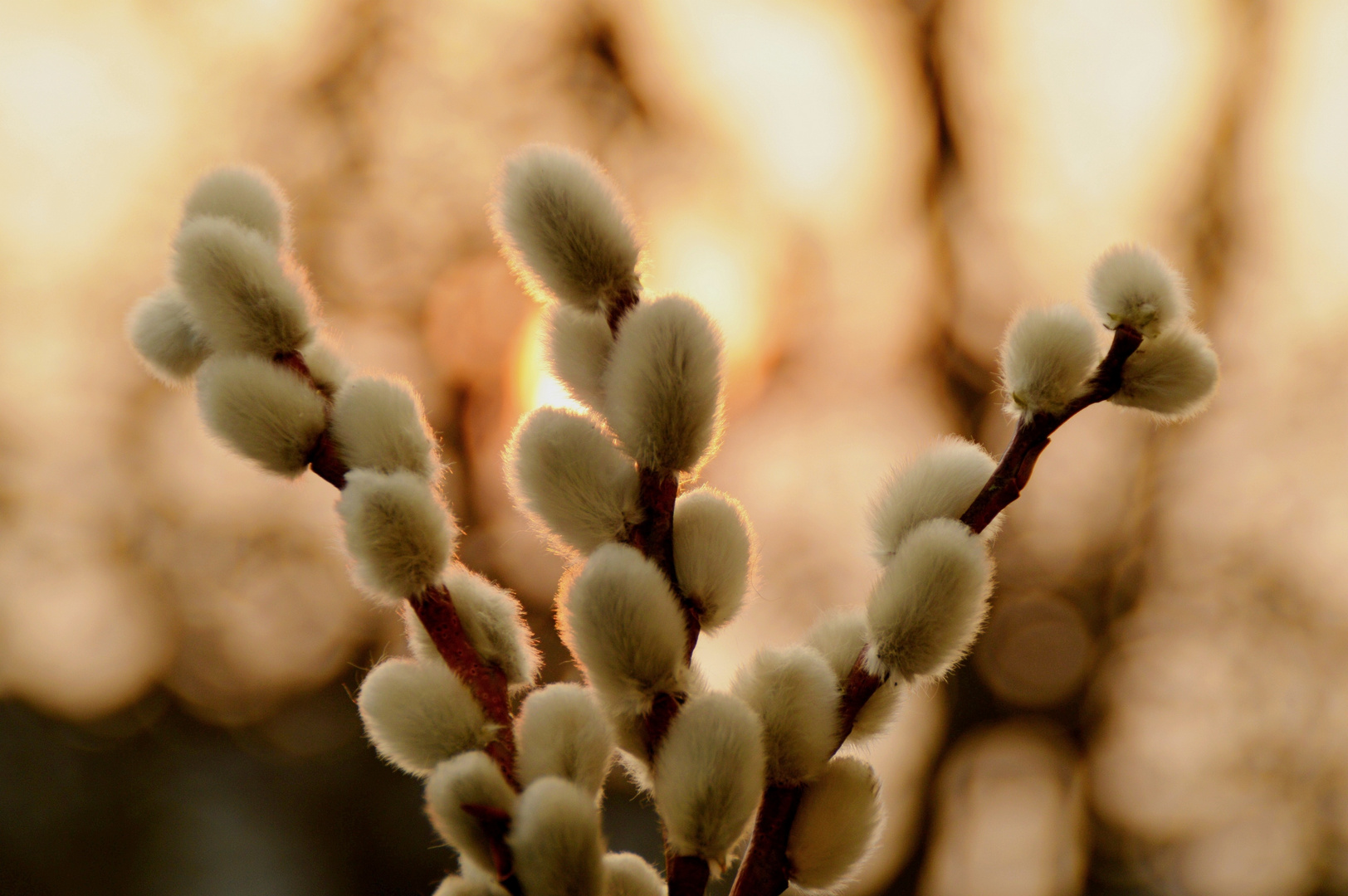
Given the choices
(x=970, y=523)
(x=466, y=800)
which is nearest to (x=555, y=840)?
(x=466, y=800)

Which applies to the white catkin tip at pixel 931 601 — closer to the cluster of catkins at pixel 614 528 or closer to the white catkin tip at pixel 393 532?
the cluster of catkins at pixel 614 528

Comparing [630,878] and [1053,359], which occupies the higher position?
[1053,359]

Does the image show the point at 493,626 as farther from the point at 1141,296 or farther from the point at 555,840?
the point at 1141,296

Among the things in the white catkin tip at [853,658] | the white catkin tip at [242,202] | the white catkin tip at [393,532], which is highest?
the white catkin tip at [242,202]

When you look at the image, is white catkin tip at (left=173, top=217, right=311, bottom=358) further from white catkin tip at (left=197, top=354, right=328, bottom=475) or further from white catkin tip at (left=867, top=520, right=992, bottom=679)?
white catkin tip at (left=867, top=520, right=992, bottom=679)

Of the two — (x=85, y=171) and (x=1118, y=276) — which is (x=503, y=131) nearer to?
A: (x=85, y=171)

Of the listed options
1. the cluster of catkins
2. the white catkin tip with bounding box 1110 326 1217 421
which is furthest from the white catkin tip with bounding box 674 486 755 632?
the white catkin tip with bounding box 1110 326 1217 421

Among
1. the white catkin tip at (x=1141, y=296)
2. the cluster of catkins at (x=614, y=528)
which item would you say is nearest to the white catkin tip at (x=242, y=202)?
the cluster of catkins at (x=614, y=528)
